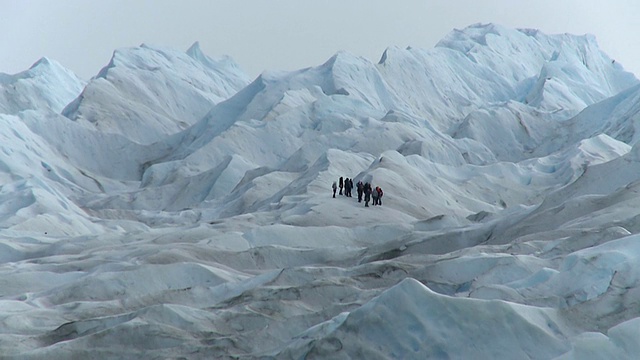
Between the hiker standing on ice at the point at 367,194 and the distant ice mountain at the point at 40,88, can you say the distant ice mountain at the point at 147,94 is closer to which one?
the distant ice mountain at the point at 40,88

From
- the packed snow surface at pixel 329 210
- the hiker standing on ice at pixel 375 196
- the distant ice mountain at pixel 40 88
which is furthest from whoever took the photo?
the distant ice mountain at pixel 40 88

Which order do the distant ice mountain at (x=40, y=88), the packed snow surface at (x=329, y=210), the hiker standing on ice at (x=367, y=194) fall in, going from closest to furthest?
the packed snow surface at (x=329, y=210)
the hiker standing on ice at (x=367, y=194)
the distant ice mountain at (x=40, y=88)

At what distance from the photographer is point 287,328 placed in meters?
13.4

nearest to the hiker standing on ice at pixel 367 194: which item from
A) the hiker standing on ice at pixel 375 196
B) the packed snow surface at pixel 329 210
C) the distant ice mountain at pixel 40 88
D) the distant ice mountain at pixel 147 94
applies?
the hiker standing on ice at pixel 375 196

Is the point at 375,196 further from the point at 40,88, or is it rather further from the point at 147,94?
the point at 40,88

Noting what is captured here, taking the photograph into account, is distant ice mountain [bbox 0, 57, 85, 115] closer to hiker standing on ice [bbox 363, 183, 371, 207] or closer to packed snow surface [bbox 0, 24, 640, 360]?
packed snow surface [bbox 0, 24, 640, 360]

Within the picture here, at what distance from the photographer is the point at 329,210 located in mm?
27547

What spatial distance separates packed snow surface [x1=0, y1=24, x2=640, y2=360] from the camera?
1203 centimetres

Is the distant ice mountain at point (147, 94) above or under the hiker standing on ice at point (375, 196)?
under

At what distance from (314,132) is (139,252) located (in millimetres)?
34096

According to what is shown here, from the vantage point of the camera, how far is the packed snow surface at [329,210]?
12.0 meters

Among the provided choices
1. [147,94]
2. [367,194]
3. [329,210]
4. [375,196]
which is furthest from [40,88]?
[329,210]

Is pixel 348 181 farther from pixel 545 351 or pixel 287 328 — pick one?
pixel 545 351

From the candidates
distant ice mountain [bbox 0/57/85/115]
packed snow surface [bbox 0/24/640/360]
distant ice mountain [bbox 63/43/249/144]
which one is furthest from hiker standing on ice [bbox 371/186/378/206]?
distant ice mountain [bbox 0/57/85/115]
